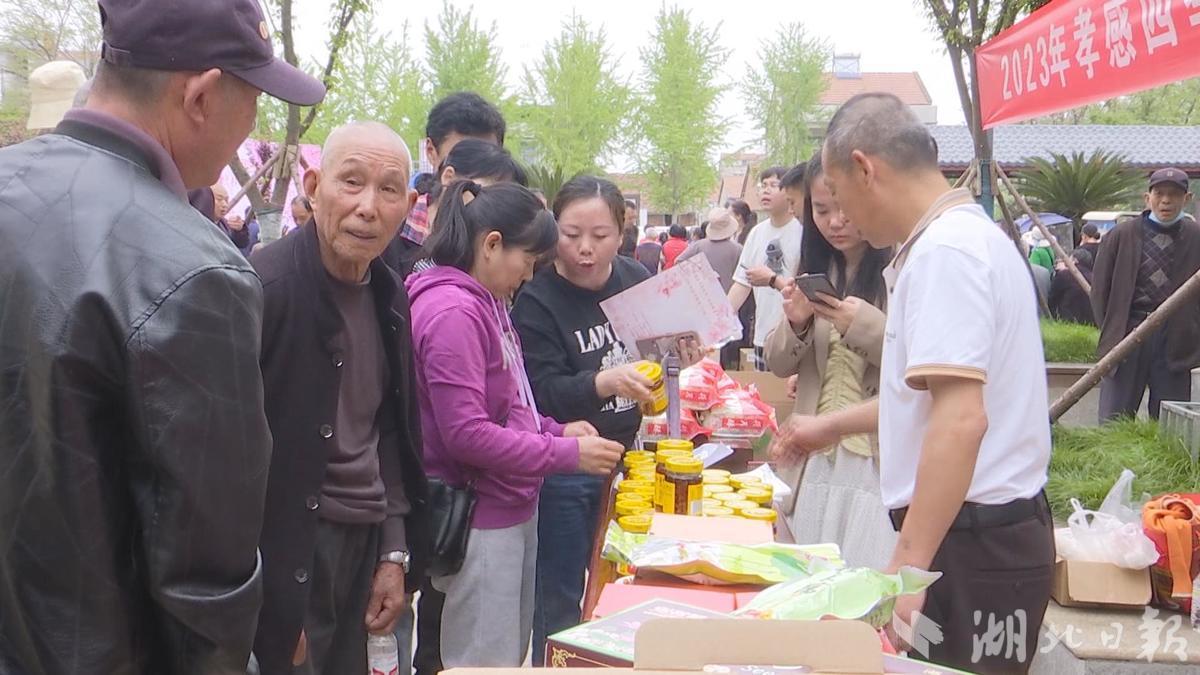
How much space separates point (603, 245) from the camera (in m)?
3.24

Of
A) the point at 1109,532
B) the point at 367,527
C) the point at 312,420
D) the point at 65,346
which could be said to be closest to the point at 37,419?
the point at 65,346

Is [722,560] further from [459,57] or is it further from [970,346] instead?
[459,57]

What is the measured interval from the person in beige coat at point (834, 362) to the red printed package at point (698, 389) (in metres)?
0.74

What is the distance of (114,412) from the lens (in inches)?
→ 45.3

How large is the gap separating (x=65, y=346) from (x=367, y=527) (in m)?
1.21

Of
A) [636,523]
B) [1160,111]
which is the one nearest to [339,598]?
[636,523]

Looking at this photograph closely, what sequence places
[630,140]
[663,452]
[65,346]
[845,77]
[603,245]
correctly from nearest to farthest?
[65,346], [663,452], [603,245], [630,140], [845,77]

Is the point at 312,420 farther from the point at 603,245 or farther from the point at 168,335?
the point at 603,245

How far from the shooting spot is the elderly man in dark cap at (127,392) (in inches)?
43.6

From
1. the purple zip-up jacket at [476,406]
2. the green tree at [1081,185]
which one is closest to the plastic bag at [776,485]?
the purple zip-up jacket at [476,406]

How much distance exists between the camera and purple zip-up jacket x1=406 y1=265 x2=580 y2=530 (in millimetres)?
2502

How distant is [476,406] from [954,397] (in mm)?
1200

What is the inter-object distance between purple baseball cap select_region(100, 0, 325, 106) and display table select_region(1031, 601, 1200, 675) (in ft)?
10.0

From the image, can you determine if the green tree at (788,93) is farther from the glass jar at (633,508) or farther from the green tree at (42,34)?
the glass jar at (633,508)
